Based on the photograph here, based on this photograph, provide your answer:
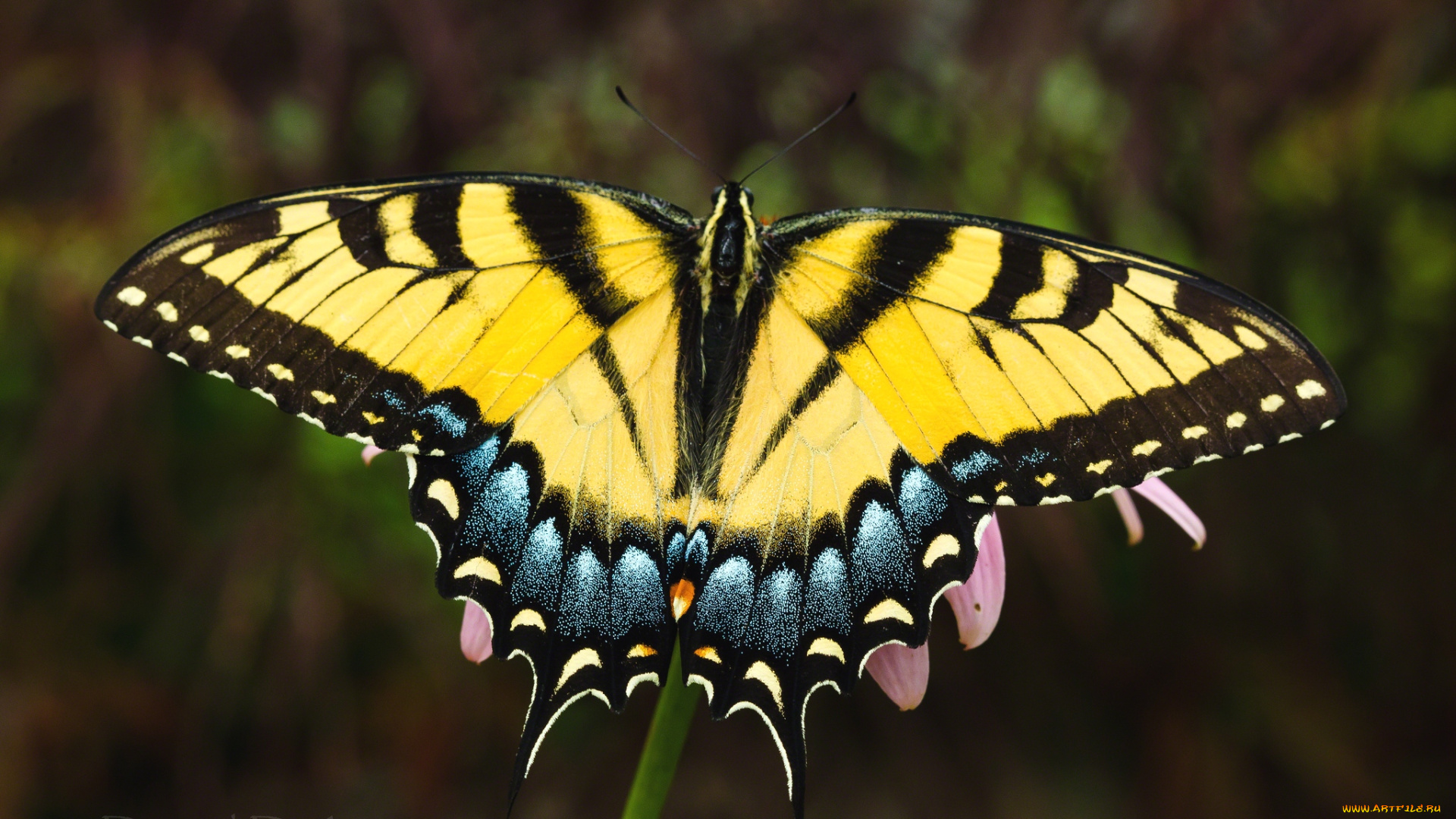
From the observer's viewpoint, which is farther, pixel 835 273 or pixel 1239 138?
pixel 1239 138

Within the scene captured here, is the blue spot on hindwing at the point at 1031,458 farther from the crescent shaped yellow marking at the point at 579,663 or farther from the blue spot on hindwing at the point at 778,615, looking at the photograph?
the crescent shaped yellow marking at the point at 579,663

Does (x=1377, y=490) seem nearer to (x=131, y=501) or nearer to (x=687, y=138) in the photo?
(x=687, y=138)

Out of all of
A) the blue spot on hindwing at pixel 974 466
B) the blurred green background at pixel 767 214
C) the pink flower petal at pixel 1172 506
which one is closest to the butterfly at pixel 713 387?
the blue spot on hindwing at pixel 974 466

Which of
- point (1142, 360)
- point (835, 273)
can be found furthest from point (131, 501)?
point (1142, 360)

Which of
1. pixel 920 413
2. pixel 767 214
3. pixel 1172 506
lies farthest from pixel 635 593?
pixel 767 214

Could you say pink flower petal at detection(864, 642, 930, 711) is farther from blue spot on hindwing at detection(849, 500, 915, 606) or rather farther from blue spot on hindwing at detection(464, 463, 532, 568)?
blue spot on hindwing at detection(464, 463, 532, 568)

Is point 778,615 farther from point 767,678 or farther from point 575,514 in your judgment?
point 575,514

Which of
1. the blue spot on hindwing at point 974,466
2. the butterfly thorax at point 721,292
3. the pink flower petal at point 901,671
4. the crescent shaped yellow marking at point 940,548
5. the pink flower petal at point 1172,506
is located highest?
the butterfly thorax at point 721,292
